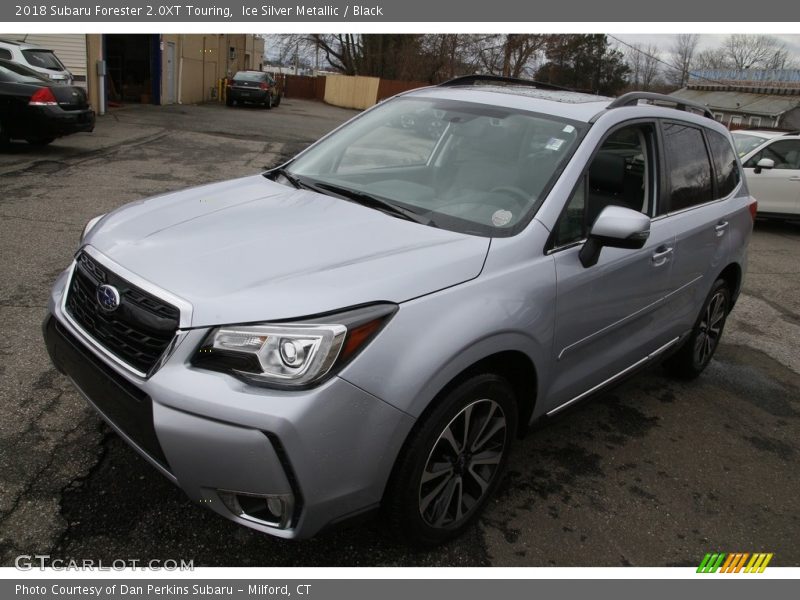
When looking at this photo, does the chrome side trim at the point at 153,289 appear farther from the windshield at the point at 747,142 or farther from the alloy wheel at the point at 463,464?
the windshield at the point at 747,142

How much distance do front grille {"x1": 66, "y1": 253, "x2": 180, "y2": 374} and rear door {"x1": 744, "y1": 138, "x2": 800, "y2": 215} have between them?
11161 millimetres

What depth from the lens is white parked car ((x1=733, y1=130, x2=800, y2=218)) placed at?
36.4ft

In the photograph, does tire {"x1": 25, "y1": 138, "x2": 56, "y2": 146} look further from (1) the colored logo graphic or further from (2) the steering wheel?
(1) the colored logo graphic

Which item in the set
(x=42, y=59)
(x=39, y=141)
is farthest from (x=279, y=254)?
(x=42, y=59)

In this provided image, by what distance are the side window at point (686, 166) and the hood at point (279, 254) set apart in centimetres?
172

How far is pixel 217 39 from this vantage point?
3375 centimetres

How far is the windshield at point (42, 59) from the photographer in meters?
13.0

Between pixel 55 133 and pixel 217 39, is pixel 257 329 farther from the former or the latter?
pixel 217 39

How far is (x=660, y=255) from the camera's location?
11.6 feet

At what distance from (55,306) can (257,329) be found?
119 cm

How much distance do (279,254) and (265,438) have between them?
0.75m

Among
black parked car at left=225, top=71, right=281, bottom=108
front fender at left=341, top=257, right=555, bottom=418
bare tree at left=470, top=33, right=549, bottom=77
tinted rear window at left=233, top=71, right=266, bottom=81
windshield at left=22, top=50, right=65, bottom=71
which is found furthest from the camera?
bare tree at left=470, top=33, right=549, bottom=77

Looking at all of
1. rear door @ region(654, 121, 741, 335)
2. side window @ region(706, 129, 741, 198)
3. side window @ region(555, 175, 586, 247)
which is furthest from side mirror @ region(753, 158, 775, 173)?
side window @ region(555, 175, 586, 247)

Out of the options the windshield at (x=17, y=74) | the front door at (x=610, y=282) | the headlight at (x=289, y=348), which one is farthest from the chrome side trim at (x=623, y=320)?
the windshield at (x=17, y=74)
